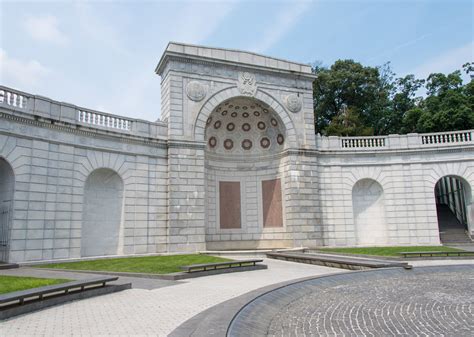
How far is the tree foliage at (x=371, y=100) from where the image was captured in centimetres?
3725

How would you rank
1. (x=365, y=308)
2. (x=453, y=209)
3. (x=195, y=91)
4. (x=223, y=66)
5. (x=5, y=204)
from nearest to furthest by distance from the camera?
(x=365, y=308), (x=5, y=204), (x=195, y=91), (x=223, y=66), (x=453, y=209)

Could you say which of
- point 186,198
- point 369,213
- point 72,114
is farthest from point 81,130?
point 369,213

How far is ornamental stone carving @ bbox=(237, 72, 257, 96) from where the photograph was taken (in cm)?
2520

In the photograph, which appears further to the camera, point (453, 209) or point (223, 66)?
point (453, 209)

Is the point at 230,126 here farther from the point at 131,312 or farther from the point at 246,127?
the point at 131,312

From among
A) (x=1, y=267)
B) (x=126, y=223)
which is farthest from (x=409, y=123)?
(x=1, y=267)

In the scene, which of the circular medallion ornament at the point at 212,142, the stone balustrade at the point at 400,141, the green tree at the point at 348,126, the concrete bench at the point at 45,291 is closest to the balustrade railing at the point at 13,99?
the concrete bench at the point at 45,291

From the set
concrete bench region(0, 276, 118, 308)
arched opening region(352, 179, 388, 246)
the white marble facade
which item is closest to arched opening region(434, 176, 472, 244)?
the white marble facade

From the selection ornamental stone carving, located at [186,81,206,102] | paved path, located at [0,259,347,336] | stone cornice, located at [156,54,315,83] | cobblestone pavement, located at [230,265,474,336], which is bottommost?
cobblestone pavement, located at [230,265,474,336]

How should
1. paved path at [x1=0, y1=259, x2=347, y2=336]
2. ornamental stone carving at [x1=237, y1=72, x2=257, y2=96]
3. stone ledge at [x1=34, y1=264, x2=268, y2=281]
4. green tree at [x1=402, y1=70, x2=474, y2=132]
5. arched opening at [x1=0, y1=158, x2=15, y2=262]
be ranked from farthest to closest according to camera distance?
green tree at [x1=402, y1=70, x2=474, y2=132]
ornamental stone carving at [x1=237, y1=72, x2=257, y2=96]
arched opening at [x1=0, y1=158, x2=15, y2=262]
stone ledge at [x1=34, y1=264, x2=268, y2=281]
paved path at [x1=0, y1=259, x2=347, y2=336]

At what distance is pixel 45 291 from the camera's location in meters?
8.04

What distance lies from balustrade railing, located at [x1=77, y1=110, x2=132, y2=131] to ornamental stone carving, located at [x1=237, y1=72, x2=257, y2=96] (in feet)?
25.8

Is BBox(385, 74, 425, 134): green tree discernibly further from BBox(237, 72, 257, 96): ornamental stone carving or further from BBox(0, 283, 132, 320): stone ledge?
BBox(0, 283, 132, 320): stone ledge

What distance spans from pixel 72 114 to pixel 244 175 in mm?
13051
